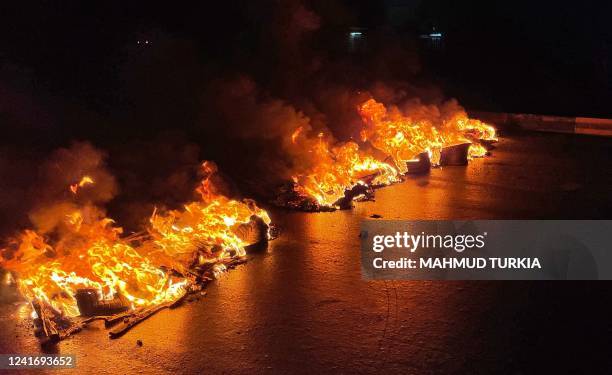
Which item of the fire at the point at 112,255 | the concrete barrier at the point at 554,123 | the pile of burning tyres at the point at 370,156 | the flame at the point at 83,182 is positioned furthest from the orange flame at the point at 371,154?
the concrete barrier at the point at 554,123

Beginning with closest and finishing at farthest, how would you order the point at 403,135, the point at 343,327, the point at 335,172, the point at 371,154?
1. the point at 343,327
2. the point at 335,172
3. the point at 371,154
4. the point at 403,135

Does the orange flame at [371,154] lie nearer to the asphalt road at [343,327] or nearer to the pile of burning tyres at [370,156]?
the pile of burning tyres at [370,156]

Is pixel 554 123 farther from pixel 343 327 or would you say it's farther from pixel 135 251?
pixel 135 251

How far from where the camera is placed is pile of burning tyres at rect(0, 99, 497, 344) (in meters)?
5.28

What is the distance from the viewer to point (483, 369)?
4.26 m

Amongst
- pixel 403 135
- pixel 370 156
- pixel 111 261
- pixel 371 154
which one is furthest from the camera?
pixel 403 135

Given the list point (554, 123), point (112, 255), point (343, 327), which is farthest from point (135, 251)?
point (554, 123)

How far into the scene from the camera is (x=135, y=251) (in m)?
5.97

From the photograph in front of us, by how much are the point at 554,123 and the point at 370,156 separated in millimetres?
13010

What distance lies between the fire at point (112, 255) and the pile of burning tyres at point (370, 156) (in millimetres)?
2381

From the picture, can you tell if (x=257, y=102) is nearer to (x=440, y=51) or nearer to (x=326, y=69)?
(x=326, y=69)

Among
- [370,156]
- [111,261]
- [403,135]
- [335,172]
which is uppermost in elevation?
[403,135]

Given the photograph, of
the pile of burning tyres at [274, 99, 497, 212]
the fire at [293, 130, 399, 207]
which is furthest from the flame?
the fire at [293, 130, 399, 207]

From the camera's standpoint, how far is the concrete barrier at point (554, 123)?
64.7ft
